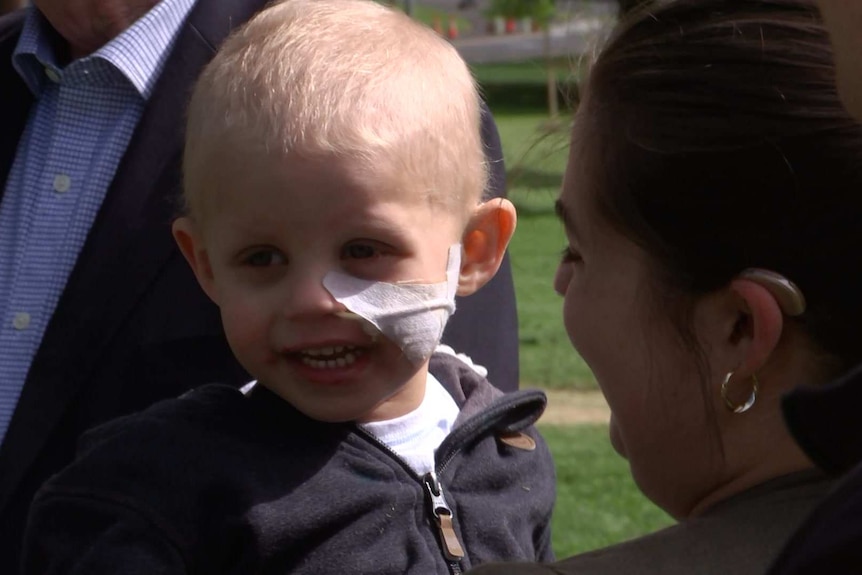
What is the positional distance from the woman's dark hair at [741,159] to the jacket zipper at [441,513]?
751 mm

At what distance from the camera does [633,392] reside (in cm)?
181

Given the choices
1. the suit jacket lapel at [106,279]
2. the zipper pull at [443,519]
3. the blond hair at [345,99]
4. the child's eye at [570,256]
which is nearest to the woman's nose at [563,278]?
the child's eye at [570,256]

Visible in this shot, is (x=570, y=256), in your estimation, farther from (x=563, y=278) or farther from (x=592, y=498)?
(x=592, y=498)

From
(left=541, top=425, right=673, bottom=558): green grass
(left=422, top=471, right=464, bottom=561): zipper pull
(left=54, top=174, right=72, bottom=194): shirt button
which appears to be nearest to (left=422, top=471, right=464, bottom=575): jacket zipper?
(left=422, top=471, right=464, bottom=561): zipper pull

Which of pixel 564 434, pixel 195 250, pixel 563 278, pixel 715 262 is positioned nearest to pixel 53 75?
pixel 195 250

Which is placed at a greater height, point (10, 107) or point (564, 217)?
point (564, 217)

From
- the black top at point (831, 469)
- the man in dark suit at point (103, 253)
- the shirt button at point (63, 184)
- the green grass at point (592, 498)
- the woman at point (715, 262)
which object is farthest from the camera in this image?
the green grass at point (592, 498)

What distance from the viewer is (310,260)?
2279 millimetres

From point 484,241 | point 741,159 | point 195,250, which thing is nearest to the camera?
point 741,159

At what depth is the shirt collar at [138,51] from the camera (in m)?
2.84

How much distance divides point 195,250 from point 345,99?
385 millimetres

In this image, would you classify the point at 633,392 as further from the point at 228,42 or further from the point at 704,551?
the point at 228,42

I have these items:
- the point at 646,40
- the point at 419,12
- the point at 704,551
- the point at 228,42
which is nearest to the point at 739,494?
the point at 704,551

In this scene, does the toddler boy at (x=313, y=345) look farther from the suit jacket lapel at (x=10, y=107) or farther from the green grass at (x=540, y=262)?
the suit jacket lapel at (x=10, y=107)
